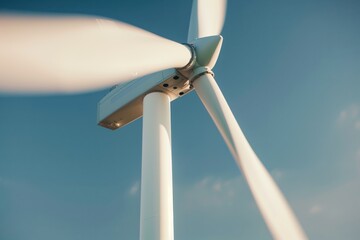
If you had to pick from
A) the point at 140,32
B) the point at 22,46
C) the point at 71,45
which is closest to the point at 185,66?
the point at 140,32

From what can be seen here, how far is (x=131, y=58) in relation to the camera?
563 cm

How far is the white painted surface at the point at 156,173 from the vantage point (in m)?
5.47

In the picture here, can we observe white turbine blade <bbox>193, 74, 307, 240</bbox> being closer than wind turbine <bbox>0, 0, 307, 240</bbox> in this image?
No

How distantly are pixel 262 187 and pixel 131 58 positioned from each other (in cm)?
325

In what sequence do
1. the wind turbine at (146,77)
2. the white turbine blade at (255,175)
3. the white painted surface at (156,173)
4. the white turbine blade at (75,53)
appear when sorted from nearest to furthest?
the white turbine blade at (75,53), the wind turbine at (146,77), the white turbine blade at (255,175), the white painted surface at (156,173)

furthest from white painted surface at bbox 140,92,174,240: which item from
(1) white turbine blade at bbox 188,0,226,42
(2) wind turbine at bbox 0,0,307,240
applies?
(1) white turbine blade at bbox 188,0,226,42

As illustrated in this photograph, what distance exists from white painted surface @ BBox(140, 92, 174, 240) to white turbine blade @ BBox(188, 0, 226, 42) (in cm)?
203

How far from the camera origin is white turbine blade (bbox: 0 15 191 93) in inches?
141

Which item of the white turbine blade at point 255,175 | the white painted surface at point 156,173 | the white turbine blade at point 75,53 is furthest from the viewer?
the white painted surface at point 156,173

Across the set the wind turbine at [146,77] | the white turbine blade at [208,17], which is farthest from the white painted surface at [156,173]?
the white turbine blade at [208,17]

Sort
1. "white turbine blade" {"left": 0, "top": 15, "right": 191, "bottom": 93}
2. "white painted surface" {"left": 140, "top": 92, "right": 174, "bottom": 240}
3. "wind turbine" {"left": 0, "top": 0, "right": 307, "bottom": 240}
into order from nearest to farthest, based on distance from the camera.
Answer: "white turbine blade" {"left": 0, "top": 15, "right": 191, "bottom": 93}
"wind turbine" {"left": 0, "top": 0, "right": 307, "bottom": 240}
"white painted surface" {"left": 140, "top": 92, "right": 174, "bottom": 240}

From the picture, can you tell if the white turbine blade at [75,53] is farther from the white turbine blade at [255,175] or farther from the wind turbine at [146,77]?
the white turbine blade at [255,175]

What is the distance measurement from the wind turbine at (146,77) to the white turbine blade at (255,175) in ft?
0.05

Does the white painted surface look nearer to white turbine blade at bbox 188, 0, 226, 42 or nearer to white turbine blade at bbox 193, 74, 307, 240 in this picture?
white turbine blade at bbox 193, 74, 307, 240
